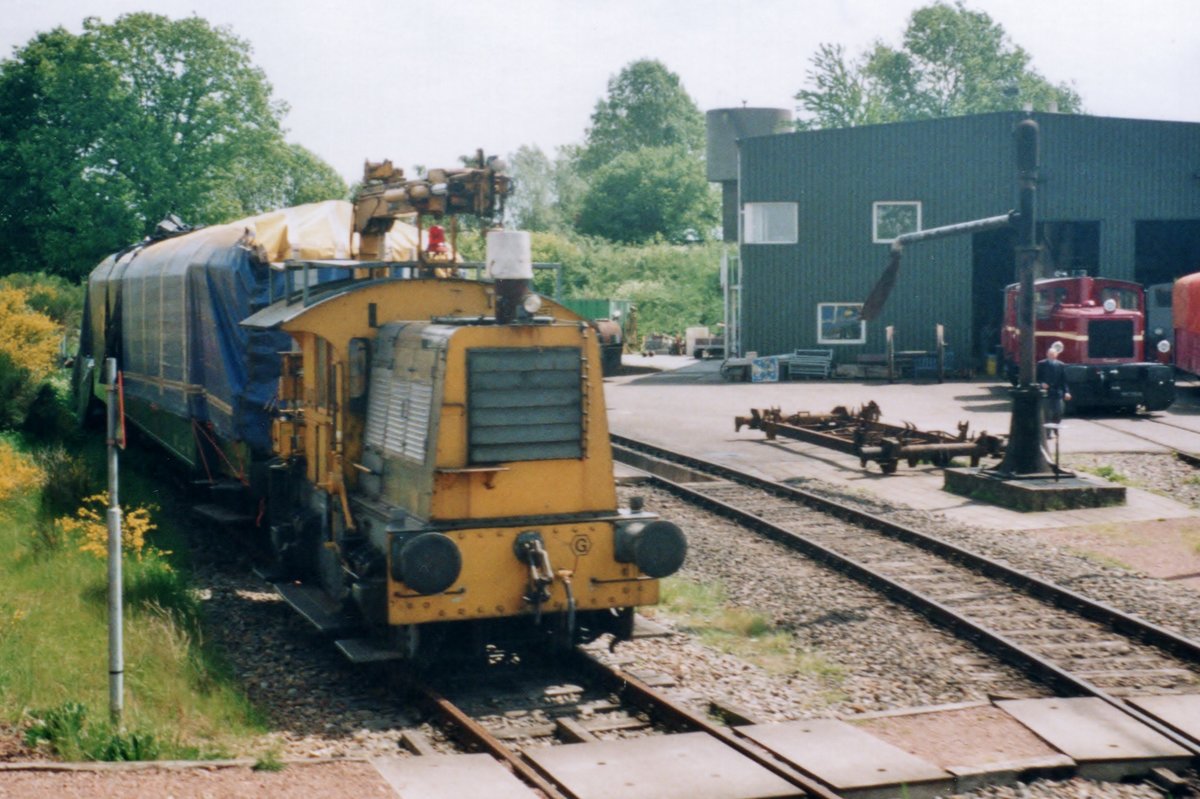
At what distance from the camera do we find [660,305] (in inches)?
2299

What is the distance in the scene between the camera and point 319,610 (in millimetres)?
9750

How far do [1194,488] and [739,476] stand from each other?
6002 millimetres

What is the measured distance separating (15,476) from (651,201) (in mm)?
64947

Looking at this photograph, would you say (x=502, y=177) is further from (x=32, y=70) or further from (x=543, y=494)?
(x=32, y=70)

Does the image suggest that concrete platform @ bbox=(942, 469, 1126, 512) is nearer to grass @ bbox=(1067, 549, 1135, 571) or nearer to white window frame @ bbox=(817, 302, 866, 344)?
grass @ bbox=(1067, 549, 1135, 571)

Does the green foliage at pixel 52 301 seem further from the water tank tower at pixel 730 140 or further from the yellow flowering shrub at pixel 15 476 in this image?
the water tank tower at pixel 730 140

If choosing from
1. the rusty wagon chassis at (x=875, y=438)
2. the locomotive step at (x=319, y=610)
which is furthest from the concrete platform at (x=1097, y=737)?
the rusty wagon chassis at (x=875, y=438)

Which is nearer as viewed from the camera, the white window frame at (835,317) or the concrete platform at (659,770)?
the concrete platform at (659,770)

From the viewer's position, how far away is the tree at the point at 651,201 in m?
77.8

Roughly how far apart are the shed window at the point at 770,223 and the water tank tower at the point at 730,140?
74.4ft

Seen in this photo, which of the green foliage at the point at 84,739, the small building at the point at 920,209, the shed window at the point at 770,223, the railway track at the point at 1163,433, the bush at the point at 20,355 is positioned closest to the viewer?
the green foliage at the point at 84,739

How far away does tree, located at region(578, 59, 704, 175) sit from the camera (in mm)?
98938

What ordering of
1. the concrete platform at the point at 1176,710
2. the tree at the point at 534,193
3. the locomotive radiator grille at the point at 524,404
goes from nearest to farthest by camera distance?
1. the concrete platform at the point at 1176,710
2. the locomotive radiator grille at the point at 524,404
3. the tree at the point at 534,193

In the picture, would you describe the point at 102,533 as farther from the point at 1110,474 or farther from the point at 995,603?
the point at 1110,474
